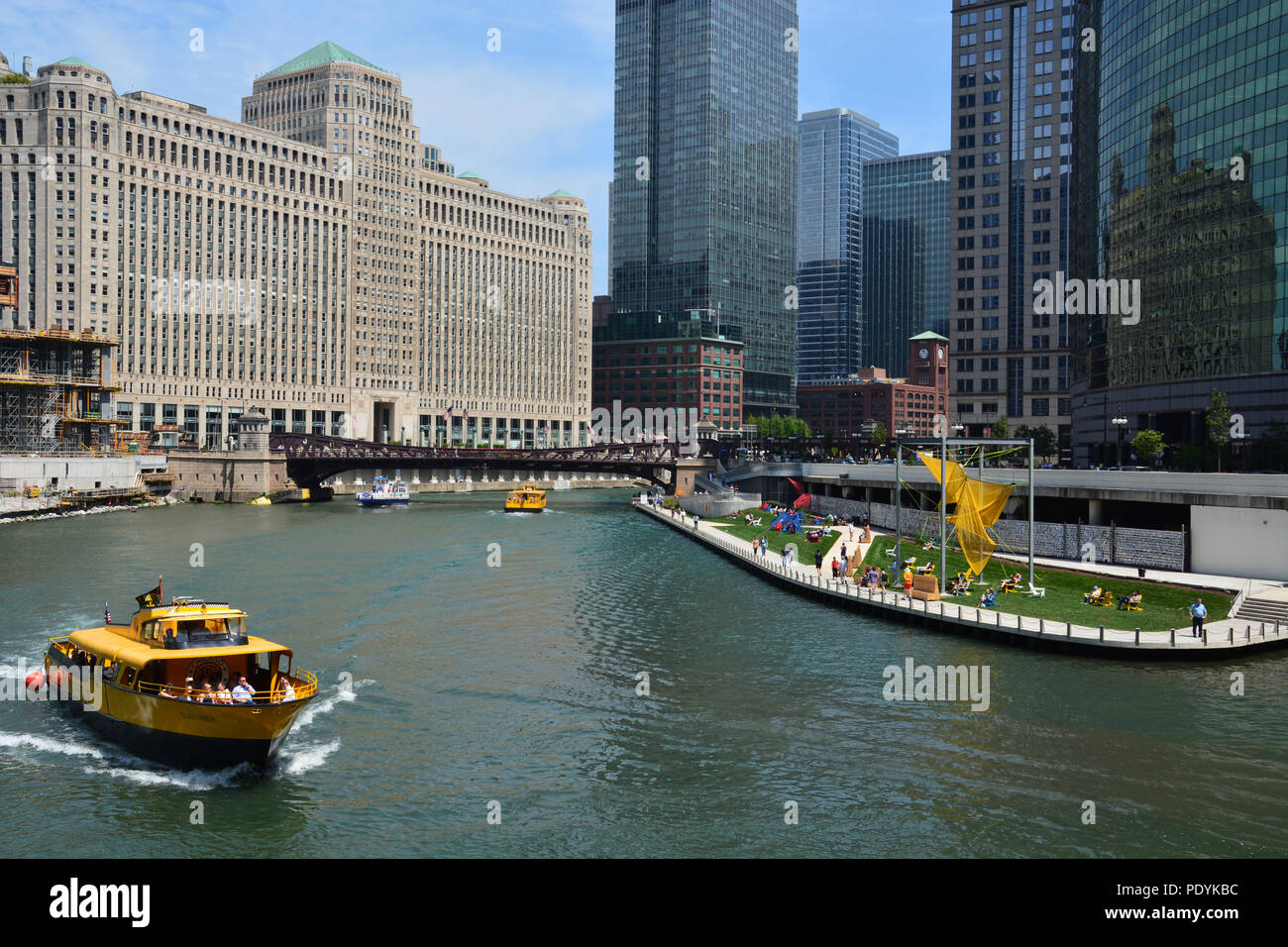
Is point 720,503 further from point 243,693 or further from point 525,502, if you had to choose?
point 243,693

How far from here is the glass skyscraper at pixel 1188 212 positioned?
305ft

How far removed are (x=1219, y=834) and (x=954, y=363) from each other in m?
170

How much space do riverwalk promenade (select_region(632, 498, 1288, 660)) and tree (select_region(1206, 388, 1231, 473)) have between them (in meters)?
43.0

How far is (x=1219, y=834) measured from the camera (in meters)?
29.1

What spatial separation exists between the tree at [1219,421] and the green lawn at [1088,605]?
1285 inches

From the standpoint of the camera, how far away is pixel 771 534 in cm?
10550

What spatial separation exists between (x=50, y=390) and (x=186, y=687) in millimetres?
141008

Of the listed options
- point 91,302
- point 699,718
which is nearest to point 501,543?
point 699,718

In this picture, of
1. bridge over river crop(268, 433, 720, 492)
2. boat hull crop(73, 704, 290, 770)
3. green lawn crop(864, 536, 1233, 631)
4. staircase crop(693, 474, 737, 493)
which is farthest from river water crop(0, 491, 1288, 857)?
bridge over river crop(268, 433, 720, 492)

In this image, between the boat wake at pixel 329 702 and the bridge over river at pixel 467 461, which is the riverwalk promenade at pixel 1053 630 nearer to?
the boat wake at pixel 329 702

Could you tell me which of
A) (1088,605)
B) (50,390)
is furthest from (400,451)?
(1088,605)

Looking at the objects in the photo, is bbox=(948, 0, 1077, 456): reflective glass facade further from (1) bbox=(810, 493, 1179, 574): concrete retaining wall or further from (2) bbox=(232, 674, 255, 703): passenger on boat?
(2) bbox=(232, 674, 255, 703): passenger on boat

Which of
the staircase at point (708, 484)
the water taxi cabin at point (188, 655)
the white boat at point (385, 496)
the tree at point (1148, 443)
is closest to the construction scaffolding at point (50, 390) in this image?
the white boat at point (385, 496)
